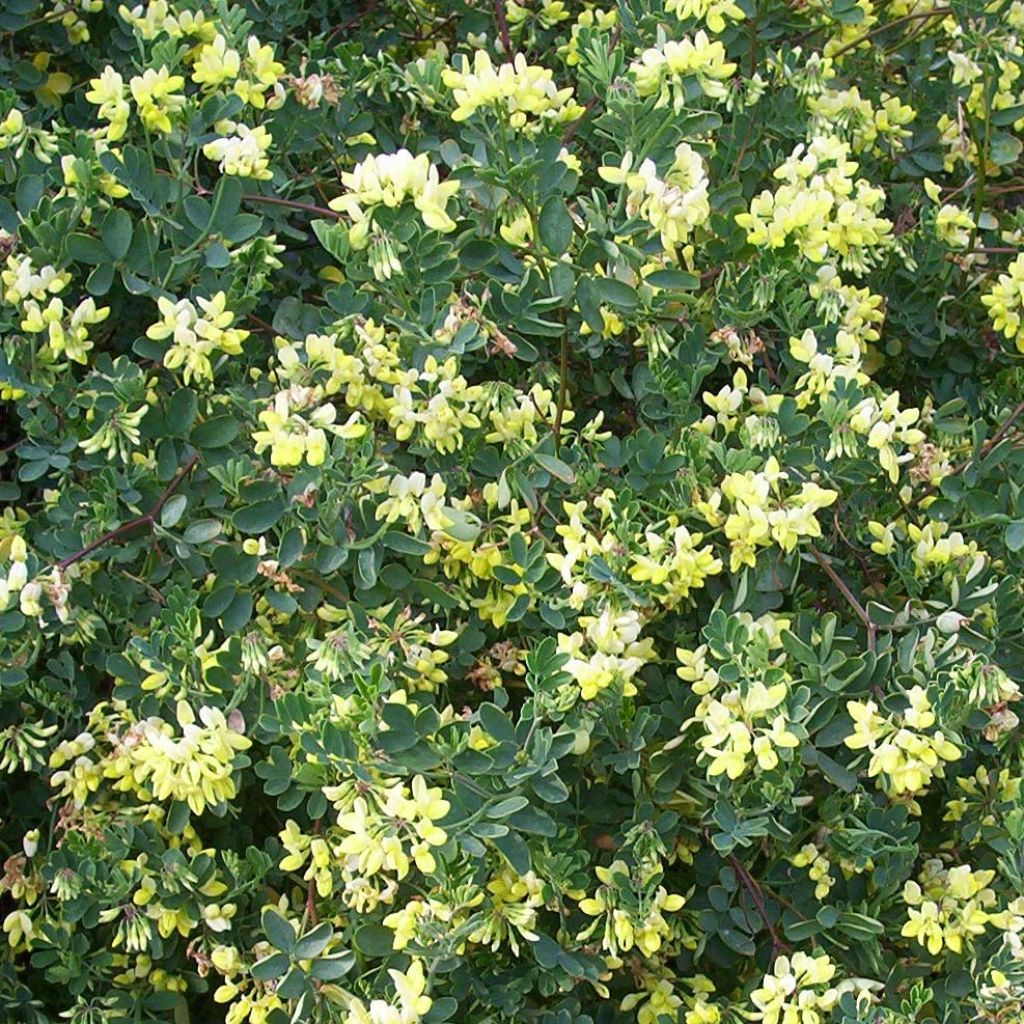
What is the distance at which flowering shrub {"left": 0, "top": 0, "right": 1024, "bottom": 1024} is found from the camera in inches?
64.7

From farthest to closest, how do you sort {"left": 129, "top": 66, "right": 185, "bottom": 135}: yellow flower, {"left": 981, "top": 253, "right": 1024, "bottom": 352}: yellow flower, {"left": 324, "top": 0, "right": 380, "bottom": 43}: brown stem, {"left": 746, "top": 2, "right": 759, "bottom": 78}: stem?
{"left": 324, "top": 0, "right": 380, "bottom": 43}: brown stem, {"left": 746, "top": 2, "right": 759, "bottom": 78}: stem, {"left": 981, "top": 253, "right": 1024, "bottom": 352}: yellow flower, {"left": 129, "top": 66, "right": 185, "bottom": 135}: yellow flower

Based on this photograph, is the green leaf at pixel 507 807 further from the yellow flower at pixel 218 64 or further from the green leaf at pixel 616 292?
the yellow flower at pixel 218 64

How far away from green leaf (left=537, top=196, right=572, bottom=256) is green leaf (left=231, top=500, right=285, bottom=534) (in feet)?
1.51

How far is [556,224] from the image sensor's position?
1.78 m

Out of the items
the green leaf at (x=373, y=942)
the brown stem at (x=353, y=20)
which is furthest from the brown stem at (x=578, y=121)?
the green leaf at (x=373, y=942)

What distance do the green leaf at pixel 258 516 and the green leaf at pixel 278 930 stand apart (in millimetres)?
439

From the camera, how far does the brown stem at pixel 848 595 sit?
1.81 m

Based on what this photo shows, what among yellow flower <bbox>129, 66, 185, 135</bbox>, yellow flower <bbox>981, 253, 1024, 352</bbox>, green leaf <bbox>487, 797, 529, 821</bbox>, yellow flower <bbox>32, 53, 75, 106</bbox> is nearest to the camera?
green leaf <bbox>487, 797, 529, 821</bbox>

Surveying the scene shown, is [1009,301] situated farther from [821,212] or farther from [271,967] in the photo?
[271,967]

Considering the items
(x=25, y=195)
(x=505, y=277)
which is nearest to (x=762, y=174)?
(x=505, y=277)

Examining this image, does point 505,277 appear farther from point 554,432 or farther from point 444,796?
point 444,796

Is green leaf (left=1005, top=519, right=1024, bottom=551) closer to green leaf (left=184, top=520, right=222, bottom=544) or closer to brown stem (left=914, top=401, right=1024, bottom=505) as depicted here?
brown stem (left=914, top=401, right=1024, bottom=505)

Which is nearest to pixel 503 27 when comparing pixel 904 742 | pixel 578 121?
pixel 578 121

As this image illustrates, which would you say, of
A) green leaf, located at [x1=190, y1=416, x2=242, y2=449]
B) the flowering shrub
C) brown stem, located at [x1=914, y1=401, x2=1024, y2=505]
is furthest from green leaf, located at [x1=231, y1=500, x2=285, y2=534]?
brown stem, located at [x1=914, y1=401, x2=1024, y2=505]
